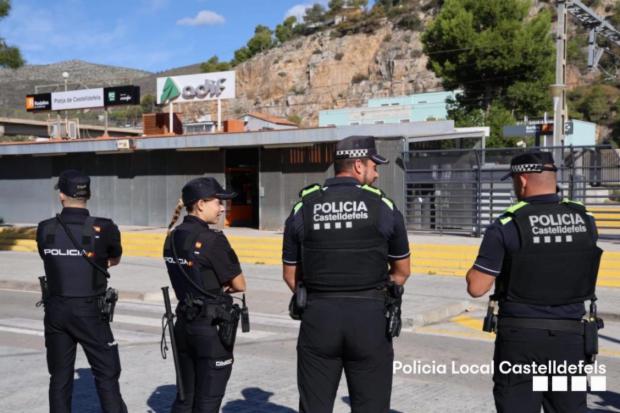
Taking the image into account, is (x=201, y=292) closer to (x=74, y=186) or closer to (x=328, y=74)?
(x=74, y=186)

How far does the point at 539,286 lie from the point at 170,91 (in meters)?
30.0

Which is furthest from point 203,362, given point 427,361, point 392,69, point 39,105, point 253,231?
point 392,69

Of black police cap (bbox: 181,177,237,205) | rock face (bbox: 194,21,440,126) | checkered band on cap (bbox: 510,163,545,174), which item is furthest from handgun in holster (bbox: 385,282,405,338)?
rock face (bbox: 194,21,440,126)

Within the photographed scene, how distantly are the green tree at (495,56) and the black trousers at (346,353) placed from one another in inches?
2001

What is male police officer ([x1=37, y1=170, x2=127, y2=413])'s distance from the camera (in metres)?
4.93

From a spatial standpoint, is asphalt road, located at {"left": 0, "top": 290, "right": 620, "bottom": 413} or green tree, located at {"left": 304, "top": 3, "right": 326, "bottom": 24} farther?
green tree, located at {"left": 304, "top": 3, "right": 326, "bottom": 24}

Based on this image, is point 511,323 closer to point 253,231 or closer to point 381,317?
point 381,317

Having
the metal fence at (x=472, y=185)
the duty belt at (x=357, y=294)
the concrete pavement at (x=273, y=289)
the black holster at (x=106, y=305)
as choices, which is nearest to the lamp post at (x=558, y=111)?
the metal fence at (x=472, y=185)

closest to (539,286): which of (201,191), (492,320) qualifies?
(492,320)

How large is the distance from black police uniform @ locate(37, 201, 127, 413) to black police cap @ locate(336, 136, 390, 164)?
2.03 meters

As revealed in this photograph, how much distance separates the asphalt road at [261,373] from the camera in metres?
6.09

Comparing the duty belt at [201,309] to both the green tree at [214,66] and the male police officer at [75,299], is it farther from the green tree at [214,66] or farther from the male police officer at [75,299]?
the green tree at [214,66]

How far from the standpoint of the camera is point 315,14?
12938 centimetres

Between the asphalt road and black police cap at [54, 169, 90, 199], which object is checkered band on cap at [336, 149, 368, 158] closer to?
black police cap at [54, 169, 90, 199]
